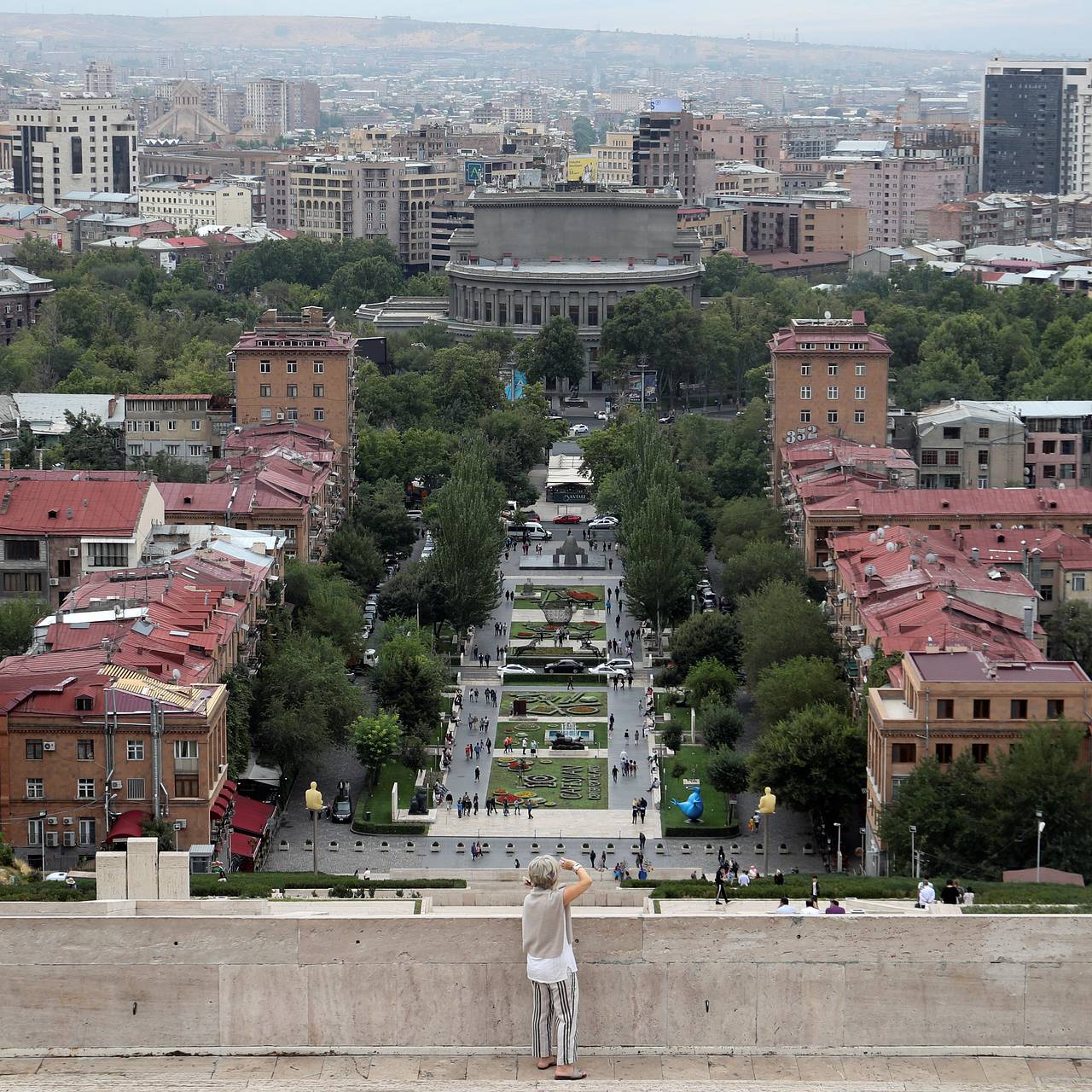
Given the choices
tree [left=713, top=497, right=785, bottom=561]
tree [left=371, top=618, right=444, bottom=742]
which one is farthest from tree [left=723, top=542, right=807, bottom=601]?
tree [left=371, top=618, right=444, bottom=742]

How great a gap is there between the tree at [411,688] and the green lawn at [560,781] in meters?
1.99

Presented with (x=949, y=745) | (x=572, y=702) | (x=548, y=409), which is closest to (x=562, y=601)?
(x=572, y=702)

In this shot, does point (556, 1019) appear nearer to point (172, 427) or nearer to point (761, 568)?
point (761, 568)

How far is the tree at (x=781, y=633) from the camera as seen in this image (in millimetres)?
66688

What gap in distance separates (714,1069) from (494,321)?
377 feet

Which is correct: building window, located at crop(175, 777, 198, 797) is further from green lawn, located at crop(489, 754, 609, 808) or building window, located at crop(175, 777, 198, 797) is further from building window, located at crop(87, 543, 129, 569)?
building window, located at crop(87, 543, 129, 569)

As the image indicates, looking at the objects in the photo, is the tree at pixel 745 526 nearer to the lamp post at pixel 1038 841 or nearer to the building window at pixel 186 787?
the building window at pixel 186 787

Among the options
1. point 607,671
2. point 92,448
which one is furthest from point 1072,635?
point 92,448

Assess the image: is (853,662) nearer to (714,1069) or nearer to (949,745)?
(949,745)

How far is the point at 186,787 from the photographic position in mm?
53219

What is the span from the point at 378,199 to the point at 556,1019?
546ft

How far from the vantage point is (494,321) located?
140m

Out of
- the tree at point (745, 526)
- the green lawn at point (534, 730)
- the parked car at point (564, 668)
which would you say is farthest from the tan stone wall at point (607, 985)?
the tree at point (745, 526)

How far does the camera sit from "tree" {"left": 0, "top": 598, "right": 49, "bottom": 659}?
6391 centimetres
